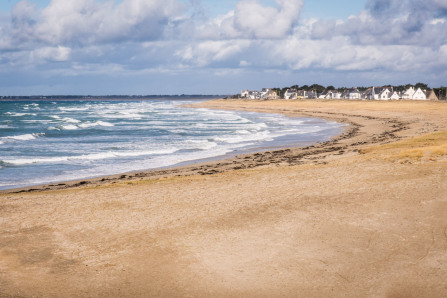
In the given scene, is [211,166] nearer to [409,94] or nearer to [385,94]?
[409,94]

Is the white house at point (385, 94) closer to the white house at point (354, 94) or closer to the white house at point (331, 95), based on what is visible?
the white house at point (354, 94)

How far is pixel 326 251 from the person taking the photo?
920cm

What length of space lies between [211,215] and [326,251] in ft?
12.0

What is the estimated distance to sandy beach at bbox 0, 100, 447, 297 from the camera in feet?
25.8

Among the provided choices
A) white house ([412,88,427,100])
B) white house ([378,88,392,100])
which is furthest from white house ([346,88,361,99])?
white house ([412,88,427,100])

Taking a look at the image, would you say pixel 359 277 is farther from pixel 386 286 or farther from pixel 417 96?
pixel 417 96

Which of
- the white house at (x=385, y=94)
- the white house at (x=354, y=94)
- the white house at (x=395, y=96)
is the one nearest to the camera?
the white house at (x=395, y=96)

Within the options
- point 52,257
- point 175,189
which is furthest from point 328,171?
point 52,257

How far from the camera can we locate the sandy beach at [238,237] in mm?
7879

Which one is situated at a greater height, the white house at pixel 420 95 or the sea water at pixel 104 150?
the white house at pixel 420 95

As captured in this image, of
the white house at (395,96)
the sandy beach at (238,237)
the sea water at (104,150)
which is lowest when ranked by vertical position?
the sea water at (104,150)

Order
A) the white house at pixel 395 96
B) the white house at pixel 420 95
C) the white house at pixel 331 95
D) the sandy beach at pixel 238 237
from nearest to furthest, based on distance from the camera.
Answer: the sandy beach at pixel 238 237
the white house at pixel 420 95
the white house at pixel 395 96
the white house at pixel 331 95

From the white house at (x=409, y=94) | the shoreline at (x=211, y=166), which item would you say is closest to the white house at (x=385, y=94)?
the white house at (x=409, y=94)

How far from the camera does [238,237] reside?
10164 mm
